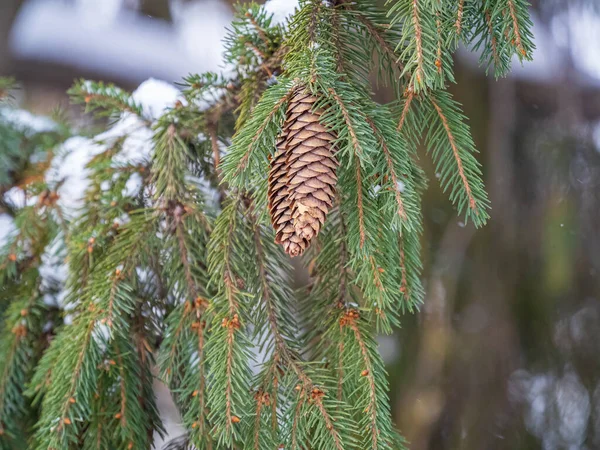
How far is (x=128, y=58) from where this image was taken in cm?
142

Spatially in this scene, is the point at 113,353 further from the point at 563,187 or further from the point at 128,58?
the point at 128,58

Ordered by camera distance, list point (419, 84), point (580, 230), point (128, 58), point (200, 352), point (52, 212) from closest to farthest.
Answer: point (419, 84) → point (200, 352) → point (52, 212) → point (580, 230) → point (128, 58)

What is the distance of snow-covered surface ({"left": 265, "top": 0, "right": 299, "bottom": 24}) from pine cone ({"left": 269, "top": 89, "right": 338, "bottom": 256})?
217 mm

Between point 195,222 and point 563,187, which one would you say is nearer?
point 195,222

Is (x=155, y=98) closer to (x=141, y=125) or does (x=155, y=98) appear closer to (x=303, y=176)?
(x=141, y=125)

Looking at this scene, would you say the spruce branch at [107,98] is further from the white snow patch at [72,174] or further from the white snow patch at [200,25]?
the white snow patch at [200,25]

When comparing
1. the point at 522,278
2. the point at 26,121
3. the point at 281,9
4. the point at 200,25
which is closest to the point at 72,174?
the point at 26,121

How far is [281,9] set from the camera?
0.61m

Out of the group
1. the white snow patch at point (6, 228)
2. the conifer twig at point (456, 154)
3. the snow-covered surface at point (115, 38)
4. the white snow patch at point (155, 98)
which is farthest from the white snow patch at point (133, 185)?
the snow-covered surface at point (115, 38)

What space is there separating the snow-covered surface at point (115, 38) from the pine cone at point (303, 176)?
1069 millimetres

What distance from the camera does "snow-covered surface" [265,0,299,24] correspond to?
604 mm

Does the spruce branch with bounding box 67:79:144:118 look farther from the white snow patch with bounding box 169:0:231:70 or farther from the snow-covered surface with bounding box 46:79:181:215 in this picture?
the white snow patch with bounding box 169:0:231:70

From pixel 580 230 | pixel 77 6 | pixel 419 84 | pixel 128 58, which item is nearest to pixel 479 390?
pixel 580 230

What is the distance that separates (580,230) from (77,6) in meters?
1.60
